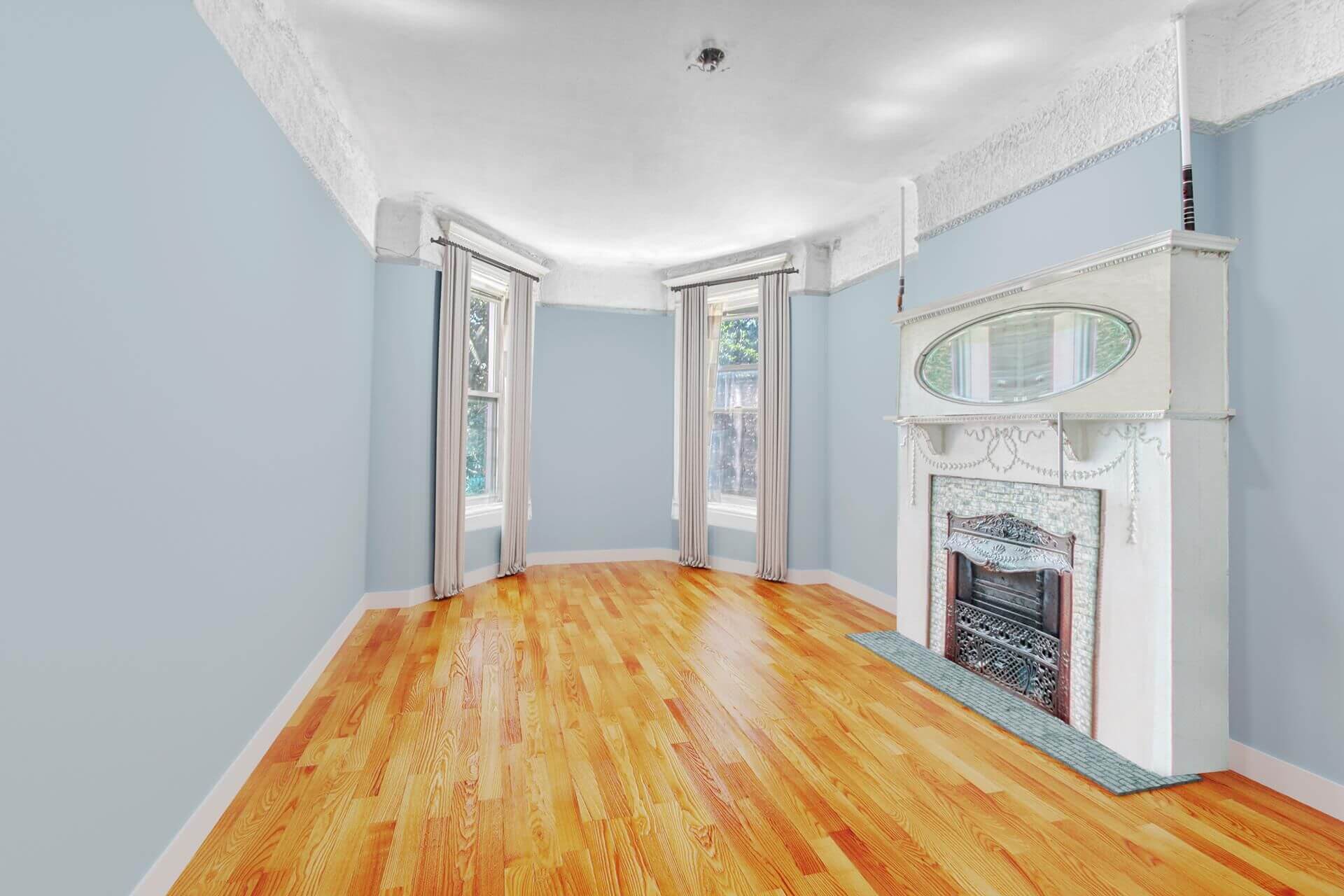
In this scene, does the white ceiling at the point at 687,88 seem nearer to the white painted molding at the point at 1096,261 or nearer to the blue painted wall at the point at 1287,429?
the blue painted wall at the point at 1287,429

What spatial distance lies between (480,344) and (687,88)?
2.74 metres

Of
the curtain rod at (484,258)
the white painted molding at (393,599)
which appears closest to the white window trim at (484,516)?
the white painted molding at (393,599)

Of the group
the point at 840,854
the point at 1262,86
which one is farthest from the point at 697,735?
the point at 1262,86

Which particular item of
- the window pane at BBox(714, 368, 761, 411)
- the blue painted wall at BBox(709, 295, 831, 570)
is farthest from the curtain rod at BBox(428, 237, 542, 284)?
the blue painted wall at BBox(709, 295, 831, 570)

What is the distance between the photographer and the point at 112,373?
1.26 meters

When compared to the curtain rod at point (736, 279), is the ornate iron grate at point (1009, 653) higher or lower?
lower

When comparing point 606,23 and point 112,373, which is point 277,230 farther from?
point 606,23

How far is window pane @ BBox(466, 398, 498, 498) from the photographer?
15.5 feet

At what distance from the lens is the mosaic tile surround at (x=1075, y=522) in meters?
2.33

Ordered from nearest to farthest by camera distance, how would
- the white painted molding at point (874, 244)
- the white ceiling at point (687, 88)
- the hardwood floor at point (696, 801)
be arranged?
the hardwood floor at point (696, 801) → the white ceiling at point (687, 88) → the white painted molding at point (874, 244)

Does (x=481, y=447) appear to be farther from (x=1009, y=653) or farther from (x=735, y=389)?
(x=1009, y=653)

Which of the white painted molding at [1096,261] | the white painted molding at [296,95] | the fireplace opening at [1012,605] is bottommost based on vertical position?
the fireplace opening at [1012,605]

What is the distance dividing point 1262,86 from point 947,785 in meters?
2.59

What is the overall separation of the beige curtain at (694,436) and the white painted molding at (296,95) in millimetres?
2628
